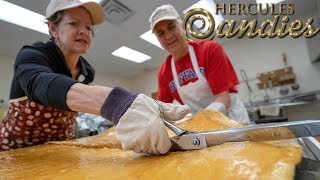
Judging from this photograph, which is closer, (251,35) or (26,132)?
(26,132)

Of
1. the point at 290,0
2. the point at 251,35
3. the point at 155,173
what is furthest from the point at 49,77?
the point at 290,0

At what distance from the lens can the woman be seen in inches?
18.0

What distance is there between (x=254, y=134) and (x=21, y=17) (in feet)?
7.41

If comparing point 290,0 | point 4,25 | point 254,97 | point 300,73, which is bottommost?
point 254,97

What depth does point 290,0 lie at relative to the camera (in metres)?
1.84

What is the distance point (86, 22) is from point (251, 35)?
811mm

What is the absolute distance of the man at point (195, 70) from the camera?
1228 mm

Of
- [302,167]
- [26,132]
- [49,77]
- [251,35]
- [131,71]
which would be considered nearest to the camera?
[302,167]

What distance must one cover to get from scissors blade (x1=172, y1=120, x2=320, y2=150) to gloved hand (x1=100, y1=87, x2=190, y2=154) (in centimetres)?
5

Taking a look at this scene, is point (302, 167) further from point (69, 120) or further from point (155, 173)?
point (69, 120)

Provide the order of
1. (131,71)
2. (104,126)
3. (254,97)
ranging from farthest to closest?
1. (254,97)
2. (131,71)
3. (104,126)

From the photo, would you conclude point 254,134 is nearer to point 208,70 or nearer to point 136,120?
point 136,120

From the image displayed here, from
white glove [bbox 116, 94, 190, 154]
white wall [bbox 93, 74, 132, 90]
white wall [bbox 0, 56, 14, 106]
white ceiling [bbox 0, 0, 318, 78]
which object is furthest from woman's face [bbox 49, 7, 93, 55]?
white wall [bbox 0, 56, 14, 106]

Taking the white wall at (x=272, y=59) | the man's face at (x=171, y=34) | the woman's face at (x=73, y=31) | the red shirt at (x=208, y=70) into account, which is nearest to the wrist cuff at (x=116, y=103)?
the woman's face at (x=73, y=31)
